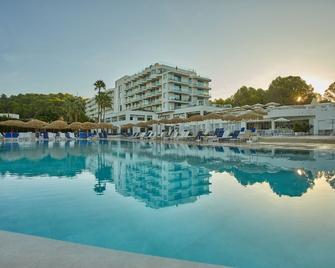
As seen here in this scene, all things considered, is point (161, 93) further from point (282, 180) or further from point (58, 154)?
point (282, 180)

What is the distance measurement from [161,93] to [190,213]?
4989 cm

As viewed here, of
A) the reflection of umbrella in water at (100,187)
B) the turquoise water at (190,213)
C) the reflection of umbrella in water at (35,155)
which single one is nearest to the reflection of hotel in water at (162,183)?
the turquoise water at (190,213)

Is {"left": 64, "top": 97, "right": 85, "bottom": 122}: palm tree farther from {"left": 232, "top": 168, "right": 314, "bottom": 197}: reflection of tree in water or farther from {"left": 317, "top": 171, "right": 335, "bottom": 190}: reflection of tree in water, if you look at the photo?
{"left": 317, "top": 171, "right": 335, "bottom": 190}: reflection of tree in water

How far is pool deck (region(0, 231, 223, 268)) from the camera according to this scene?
80.8 inches

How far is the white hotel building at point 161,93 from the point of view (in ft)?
168

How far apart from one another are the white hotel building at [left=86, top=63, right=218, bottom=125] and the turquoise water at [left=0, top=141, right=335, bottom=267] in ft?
124

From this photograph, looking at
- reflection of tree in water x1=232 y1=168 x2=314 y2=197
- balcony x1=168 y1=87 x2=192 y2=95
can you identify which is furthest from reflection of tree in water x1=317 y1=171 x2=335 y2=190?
balcony x1=168 y1=87 x2=192 y2=95

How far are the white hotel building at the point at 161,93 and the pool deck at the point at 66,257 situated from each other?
139 ft

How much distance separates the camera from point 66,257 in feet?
7.16

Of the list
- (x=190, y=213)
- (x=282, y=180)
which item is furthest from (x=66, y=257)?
(x=282, y=180)

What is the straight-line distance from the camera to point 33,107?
2320 inches

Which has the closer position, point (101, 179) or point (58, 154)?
point (101, 179)
